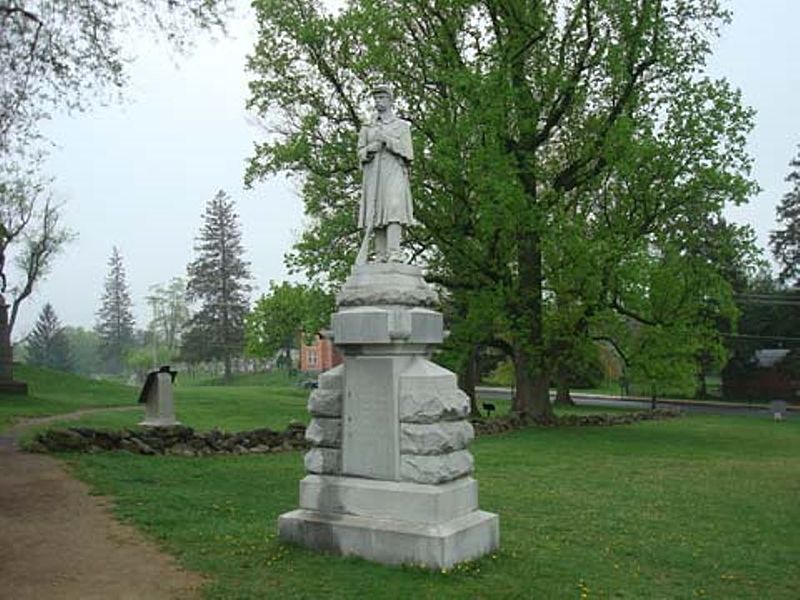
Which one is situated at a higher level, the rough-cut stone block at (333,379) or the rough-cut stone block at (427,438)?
the rough-cut stone block at (333,379)

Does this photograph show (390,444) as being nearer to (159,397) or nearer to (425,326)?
(425,326)

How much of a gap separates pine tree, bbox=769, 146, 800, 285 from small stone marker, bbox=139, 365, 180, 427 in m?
42.1

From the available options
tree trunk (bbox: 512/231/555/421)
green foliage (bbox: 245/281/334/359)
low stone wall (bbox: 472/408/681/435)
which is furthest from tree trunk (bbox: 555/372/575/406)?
green foliage (bbox: 245/281/334/359)

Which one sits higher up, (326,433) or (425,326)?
(425,326)

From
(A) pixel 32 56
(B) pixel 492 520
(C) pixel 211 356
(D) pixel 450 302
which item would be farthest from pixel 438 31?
(C) pixel 211 356

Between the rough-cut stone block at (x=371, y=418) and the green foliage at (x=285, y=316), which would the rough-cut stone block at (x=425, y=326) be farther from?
the green foliage at (x=285, y=316)

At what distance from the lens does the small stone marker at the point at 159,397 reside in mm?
17219

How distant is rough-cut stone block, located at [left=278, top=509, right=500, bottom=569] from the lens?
7.36 metres

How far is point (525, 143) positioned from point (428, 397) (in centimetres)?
1732

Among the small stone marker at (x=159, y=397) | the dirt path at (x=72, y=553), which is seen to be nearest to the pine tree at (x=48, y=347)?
the small stone marker at (x=159, y=397)

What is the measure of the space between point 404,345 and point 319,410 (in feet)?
3.86

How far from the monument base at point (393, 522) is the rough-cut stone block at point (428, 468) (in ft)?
0.22

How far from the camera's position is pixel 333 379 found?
8359 mm

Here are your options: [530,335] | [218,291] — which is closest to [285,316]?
[530,335]
